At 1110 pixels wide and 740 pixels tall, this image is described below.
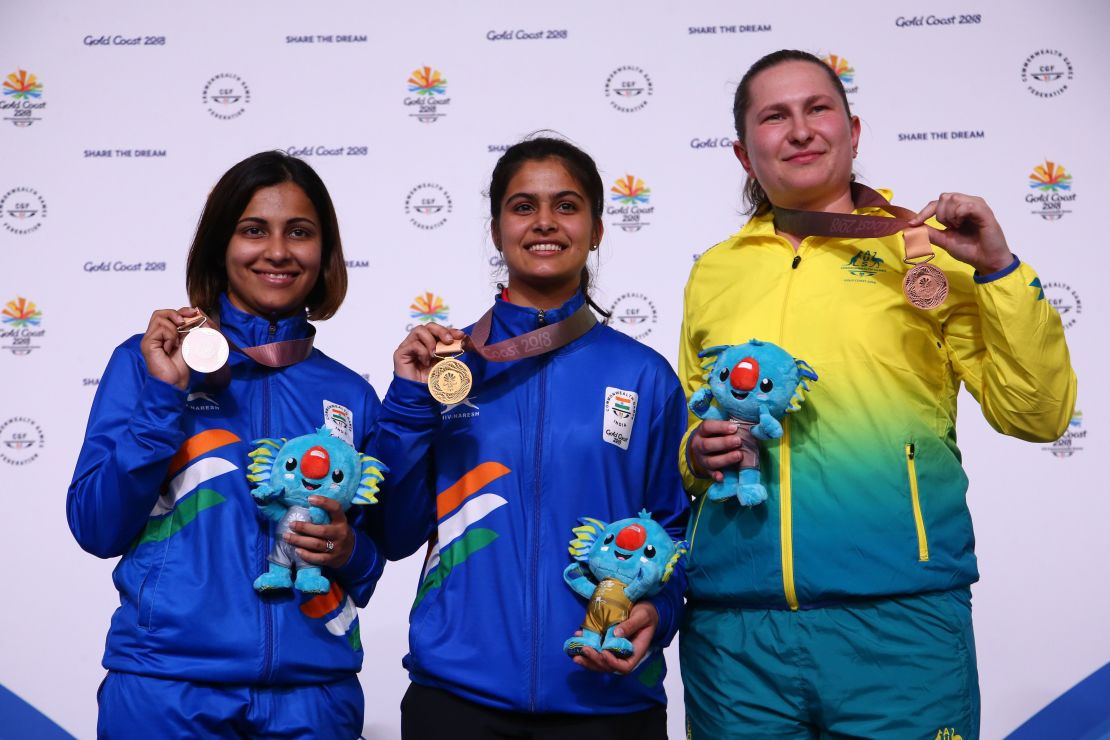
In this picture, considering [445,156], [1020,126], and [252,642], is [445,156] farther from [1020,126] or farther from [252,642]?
[252,642]

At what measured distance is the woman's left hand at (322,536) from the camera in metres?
1.78

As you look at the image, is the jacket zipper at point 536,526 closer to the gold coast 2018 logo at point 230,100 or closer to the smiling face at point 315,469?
the smiling face at point 315,469

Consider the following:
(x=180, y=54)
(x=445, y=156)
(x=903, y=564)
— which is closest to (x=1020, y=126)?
(x=445, y=156)

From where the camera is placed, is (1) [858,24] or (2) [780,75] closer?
(2) [780,75]

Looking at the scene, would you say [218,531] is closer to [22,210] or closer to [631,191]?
[631,191]

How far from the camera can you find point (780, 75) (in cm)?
199

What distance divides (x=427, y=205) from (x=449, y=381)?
7.38 feet

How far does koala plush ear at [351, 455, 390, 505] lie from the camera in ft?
6.07

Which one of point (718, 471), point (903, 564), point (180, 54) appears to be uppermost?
point (180, 54)

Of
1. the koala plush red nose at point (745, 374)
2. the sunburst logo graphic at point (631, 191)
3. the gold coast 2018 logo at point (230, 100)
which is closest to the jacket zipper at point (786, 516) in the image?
the koala plush red nose at point (745, 374)

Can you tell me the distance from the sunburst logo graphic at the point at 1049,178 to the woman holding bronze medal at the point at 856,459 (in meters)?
2.31

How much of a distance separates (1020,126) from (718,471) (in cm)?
281

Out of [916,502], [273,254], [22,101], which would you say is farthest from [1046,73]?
[22,101]

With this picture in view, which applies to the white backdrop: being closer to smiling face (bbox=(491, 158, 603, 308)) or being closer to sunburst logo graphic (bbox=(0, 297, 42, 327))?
sunburst logo graphic (bbox=(0, 297, 42, 327))
